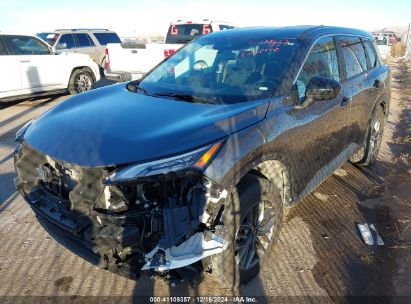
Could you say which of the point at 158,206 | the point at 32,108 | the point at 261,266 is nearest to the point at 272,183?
the point at 261,266

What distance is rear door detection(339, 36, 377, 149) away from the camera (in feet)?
13.4

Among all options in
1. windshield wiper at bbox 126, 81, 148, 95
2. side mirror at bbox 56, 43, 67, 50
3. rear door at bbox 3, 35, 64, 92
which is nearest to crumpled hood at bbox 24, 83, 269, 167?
windshield wiper at bbox 126, 81, 148, 95

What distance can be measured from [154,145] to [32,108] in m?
8.10

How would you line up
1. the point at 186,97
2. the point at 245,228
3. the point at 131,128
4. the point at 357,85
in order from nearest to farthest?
1. the point at 131,128
2. the point at 245,228
3. the point at 186,97
4. the point at 357,85

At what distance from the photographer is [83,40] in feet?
46.7

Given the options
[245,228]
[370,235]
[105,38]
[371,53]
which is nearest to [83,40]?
[105,38]

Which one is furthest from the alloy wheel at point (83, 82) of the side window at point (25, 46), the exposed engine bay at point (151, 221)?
the exposed engine bay at point (151, 221)

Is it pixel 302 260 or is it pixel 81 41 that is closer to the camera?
pixel 302 260

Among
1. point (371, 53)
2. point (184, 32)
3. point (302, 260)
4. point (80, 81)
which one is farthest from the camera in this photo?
point (184, 32)

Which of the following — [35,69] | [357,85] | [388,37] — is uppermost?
[357,85]

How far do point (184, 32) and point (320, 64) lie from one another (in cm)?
818

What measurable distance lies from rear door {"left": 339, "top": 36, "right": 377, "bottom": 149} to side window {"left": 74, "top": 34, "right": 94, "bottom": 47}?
465 inches

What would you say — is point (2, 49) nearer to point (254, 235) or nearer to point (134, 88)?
point (134, 88)

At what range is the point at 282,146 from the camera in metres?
2.89
